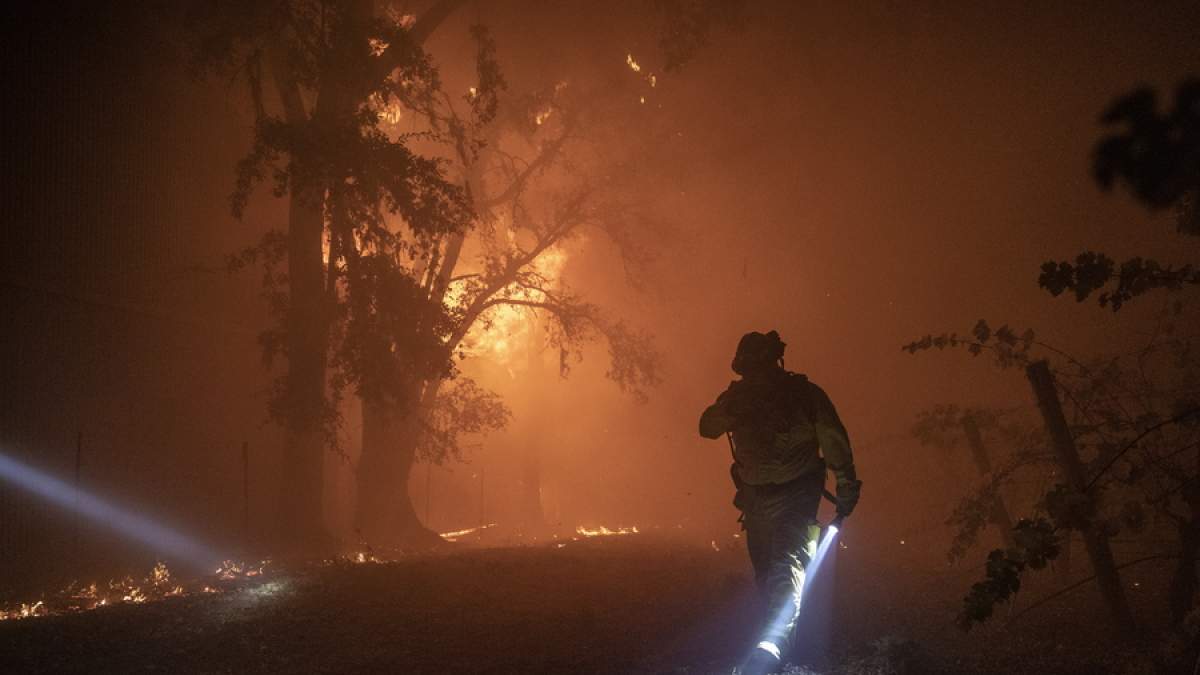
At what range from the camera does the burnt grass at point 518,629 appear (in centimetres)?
500

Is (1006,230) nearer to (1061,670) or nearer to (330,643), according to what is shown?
(1061,670)

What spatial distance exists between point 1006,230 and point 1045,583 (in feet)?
42.4

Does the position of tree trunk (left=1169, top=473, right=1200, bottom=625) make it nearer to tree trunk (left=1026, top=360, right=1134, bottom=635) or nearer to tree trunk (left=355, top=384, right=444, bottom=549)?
tree trunk (left=1026, top=360, right=1134, bottom=635)

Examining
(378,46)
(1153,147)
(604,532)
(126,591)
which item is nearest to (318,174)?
(378,46)

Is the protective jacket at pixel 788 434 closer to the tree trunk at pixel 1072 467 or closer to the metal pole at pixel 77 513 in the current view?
the tree trunk at pixel 1072 467

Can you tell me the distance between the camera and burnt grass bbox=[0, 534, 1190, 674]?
5.00 m

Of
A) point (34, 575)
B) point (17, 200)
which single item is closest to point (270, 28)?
point (17, 200)

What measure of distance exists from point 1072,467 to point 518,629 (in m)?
4.25

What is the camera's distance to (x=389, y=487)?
645 inches

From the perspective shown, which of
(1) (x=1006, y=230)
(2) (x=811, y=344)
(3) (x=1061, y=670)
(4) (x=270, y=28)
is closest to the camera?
(3) (x=1061, y=670)

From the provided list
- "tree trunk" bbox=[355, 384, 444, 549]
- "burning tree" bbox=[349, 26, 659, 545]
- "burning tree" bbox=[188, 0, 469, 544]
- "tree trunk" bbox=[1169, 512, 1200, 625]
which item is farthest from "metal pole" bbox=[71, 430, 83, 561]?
"tree trunk" bbox=[1169, 512, 1200, 625]

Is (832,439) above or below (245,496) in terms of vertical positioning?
below

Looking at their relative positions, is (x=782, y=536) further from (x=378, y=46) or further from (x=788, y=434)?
(x=378, y=46)

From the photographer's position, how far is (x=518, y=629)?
606cm
